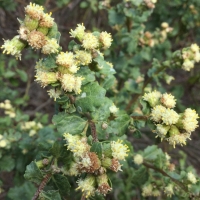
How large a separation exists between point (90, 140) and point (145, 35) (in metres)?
1.59

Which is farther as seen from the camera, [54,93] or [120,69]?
[120,69]

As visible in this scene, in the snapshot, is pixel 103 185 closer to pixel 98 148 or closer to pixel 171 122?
pixel 98 148

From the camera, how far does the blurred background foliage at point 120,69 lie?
8.57ft

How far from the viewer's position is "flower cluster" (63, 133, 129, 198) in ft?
5.05

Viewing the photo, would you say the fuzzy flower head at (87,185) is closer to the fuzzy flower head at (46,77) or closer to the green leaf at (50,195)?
the green leaf at (50,195)

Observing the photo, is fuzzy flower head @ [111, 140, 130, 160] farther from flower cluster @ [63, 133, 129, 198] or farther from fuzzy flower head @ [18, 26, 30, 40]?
fuzzy flower head @ [18, 26, 30, 40]

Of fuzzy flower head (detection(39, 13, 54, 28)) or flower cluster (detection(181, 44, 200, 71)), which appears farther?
flower cluster (detection(181, 44, 200, 71))

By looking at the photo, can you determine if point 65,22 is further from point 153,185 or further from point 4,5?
point 153,185

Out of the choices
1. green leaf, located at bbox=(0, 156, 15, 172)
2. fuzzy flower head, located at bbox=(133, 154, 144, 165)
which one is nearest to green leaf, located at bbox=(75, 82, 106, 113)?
fuzzy flower head, located at bbox=(133, 154, 144, 165)

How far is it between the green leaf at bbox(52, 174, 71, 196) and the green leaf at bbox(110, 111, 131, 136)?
15.2 inches

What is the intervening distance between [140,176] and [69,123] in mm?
881

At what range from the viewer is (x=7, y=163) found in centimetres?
249

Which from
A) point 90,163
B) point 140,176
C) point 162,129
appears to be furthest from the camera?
point 140,176

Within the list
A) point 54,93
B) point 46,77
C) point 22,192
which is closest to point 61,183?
point 54,93
